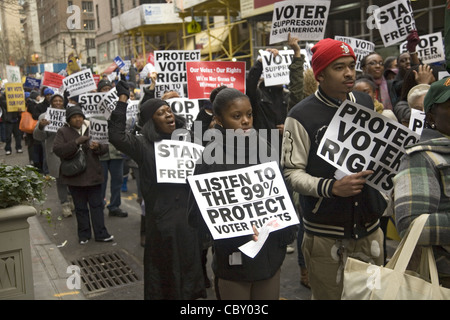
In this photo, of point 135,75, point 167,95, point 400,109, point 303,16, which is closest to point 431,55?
point 303,16

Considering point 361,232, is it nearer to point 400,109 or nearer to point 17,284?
point 400,109

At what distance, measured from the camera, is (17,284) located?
14.9 ft

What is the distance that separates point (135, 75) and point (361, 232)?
43.7ft

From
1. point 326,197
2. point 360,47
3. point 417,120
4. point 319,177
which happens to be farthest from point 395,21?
point 326,197

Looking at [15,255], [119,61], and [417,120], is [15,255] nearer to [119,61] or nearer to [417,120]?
[417,120]

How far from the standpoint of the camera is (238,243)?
3.11m

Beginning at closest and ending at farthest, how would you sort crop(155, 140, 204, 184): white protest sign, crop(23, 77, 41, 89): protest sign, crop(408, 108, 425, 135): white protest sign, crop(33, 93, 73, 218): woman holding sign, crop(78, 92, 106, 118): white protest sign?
1. crop(155, 140, 204, 184): white protest sign
2. crop(408, 108, 425, 135): white protest sign
3. crop(78, 92, 106, 118): white protest sign
4. crop(33, 93, 73, 218): woman holding sign
5. crop(23, 77, 41, 89): protest sign

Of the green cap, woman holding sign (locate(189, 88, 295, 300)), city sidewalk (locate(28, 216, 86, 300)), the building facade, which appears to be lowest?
city sidewalk (locate(28, 216, 86, 300))

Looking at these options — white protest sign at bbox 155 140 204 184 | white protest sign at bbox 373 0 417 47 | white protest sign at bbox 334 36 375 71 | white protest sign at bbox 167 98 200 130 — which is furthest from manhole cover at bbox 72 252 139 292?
white protest sign at bbox 373 0 417 47

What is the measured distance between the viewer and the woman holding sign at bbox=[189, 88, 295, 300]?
3068mm

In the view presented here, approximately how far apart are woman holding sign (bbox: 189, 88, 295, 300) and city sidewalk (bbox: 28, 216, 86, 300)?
264 centimetres

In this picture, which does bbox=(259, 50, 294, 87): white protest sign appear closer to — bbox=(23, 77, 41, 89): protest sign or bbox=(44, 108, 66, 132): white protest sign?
bbox=(44, 108, 66, 132): white protest sign

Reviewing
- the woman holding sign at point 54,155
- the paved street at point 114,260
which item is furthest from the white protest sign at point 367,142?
the woman holding sign at point 54,155

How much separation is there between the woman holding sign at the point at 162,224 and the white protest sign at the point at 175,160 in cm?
7
